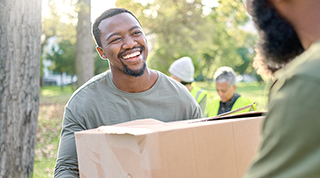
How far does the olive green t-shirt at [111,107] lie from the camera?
2154 mm

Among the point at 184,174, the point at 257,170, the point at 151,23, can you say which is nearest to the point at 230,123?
the point at 184,174

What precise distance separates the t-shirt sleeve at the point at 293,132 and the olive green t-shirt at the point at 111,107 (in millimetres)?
1597

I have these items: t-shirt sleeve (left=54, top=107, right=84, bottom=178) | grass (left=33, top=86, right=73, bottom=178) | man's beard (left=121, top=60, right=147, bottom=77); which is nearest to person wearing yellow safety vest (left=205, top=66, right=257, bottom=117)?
man's beard (left=121, top=60, right=147, bottom=77)

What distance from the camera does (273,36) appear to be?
1.04 metres

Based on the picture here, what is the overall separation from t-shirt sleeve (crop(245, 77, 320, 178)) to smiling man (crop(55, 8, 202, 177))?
1.64m

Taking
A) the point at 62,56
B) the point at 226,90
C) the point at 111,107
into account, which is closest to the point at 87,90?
the point at 111,107

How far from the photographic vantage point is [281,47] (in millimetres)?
1026

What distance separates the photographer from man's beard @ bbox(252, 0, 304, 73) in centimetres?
97

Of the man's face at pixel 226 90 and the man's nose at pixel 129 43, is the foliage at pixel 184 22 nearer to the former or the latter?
the man's face at pixel 226 90

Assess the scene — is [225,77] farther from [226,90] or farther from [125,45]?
[125,45]

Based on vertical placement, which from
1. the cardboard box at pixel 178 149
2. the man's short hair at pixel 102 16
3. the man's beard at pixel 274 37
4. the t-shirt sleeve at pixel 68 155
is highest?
the man's short hair at pixel 102 16

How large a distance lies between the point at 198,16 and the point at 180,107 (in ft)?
47.8

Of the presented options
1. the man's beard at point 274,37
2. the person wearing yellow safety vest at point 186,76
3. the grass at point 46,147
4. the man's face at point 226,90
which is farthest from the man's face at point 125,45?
the grass at point 46,147

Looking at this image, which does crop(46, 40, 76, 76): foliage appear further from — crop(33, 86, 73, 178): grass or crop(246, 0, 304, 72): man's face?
crop(246, 0, 304, 72): man's face
